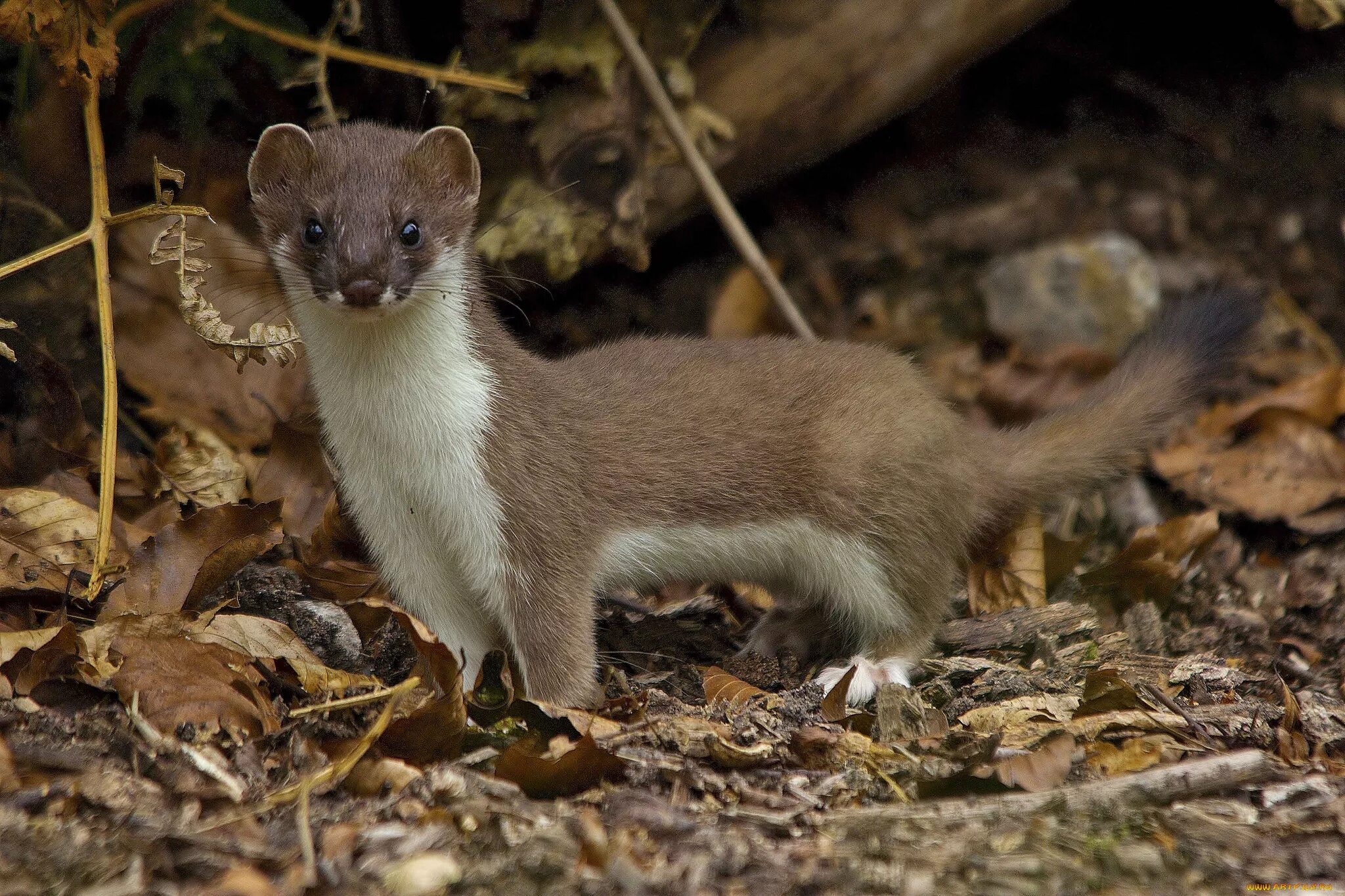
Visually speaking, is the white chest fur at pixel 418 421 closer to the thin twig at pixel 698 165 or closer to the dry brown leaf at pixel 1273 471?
the thin twig at pixel 698 165

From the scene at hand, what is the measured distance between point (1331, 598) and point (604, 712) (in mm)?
2703

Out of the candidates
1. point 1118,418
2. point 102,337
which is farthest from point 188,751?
point 1118,418

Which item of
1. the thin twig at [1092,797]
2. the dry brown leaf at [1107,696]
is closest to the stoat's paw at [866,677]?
the dry brown leaf at [1107,696]

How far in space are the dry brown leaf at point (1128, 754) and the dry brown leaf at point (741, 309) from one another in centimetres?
271

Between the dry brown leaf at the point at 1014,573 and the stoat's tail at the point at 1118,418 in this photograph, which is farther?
the dry brown leaf at the point at 1014,573

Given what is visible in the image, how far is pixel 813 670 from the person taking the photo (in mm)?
4324

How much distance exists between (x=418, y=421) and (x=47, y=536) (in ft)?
3.72

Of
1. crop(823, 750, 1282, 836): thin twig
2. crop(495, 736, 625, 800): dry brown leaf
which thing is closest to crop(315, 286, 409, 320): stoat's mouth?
crop(495, 736, 625, 800): dry brown leaf

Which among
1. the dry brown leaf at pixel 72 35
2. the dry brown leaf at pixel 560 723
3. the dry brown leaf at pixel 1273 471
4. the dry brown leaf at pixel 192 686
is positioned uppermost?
the dry brown leaf at pixel 72 35

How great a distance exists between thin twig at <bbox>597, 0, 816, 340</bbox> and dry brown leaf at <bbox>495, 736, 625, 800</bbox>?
212cm

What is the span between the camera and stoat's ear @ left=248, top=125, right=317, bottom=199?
3428 millimetres

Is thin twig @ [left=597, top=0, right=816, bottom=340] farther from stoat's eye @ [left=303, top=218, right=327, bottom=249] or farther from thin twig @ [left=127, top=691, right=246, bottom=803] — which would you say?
thin twig @ [left=127, top=691, right=246, bottom=803]

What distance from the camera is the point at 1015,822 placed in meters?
2.74

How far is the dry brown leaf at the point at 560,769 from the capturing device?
114 inches
